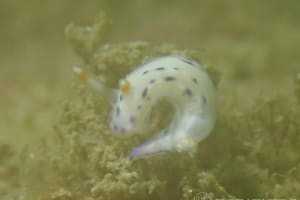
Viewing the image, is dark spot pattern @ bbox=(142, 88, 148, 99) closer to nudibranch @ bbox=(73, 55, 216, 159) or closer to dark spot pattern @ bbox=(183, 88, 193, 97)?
nudibranch @ bbox=(73, 55, 216, 159)

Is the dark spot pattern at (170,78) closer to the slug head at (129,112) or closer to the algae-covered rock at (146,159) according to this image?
the slug head at (129,112)

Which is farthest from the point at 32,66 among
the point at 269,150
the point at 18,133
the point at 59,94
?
the point at 269,150

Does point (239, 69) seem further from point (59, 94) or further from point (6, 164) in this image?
point (6, 164)

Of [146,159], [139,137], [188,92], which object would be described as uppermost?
[188,92]

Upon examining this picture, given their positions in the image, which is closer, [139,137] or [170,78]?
[170,78]

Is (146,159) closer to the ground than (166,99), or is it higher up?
closer to the ground

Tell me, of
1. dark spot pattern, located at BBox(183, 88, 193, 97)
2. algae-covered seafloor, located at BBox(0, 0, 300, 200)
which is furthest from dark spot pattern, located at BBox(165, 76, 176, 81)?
algae-covered seafloor, located at BBox(0, 0, 300, 200)

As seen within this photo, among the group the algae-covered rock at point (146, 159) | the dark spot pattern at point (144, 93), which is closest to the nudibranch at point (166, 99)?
the dark spot pattern at point (144, 93)

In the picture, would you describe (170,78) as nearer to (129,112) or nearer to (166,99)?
(166,99)

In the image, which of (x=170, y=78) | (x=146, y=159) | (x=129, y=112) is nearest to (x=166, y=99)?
(x=170, y=78)
